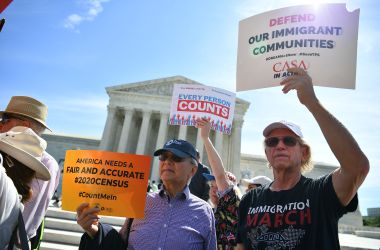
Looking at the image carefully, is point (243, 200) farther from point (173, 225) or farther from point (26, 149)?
point (26, 149)

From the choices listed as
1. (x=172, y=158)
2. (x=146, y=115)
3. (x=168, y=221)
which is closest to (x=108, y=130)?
(x=146, y=115)

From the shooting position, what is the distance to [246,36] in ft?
10.9

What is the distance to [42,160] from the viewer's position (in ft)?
10.3

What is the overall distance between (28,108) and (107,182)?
1.83m

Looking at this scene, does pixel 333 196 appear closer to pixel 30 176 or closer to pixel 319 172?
pixel 30 176

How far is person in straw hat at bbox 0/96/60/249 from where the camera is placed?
A: 299 cm

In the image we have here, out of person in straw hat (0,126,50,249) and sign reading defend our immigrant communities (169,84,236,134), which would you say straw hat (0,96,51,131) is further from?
sign reading defend our immigrant communities (169,84,236,134)

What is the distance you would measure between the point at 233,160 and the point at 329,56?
39.5m

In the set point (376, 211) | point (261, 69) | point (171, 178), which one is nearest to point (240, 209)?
point (171, 178)

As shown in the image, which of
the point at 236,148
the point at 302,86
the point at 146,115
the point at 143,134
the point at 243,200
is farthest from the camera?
the point at 146,115

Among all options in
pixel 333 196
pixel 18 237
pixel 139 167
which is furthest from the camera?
pixel 139 167

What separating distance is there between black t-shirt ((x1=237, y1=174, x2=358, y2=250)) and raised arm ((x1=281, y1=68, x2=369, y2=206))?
10 centimetres

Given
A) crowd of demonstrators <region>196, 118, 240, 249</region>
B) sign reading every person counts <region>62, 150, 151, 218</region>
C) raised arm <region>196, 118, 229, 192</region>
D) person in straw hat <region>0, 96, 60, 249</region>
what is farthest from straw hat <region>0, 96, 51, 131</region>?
crowd of demonstrators <region>196, 118, 240, 249</region>

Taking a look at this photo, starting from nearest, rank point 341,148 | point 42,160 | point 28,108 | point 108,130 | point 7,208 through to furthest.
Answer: point 7,208 → point 341,148 → point 42,160 → point 28,108 → point 108,130
